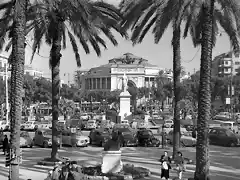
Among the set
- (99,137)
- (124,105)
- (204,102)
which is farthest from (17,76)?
(124,105)

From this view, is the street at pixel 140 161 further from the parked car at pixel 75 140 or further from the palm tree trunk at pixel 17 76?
the palm tree trunk at pixel 17 76

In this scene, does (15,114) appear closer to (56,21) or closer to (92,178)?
(92,178)

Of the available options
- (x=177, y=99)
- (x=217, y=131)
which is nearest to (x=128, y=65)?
(x=217, y=131)

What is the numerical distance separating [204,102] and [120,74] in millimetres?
139829

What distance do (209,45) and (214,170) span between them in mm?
6327

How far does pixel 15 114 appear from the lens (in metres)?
12.2

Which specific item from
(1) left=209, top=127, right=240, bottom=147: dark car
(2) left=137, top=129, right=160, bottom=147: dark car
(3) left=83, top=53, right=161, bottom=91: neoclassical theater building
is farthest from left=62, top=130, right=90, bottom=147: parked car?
(3) left=83, top=53, right=161, bottom=91: neoclassical theater building

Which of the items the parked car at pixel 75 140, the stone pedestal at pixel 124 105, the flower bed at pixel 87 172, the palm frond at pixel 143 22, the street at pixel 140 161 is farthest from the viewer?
the stone pedestal at pixel 124 105

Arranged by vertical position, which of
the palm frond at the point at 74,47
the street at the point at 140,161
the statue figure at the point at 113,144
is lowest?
the street at the point at 140,161

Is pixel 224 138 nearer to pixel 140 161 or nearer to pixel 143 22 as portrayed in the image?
pixel 140 161

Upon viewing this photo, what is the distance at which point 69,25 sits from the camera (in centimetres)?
1797

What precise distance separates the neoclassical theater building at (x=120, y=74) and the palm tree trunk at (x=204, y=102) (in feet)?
438

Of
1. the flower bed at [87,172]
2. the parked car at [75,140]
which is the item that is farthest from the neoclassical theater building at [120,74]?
the flower bed at [87,172]

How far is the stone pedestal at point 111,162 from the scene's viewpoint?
46.3 ft
